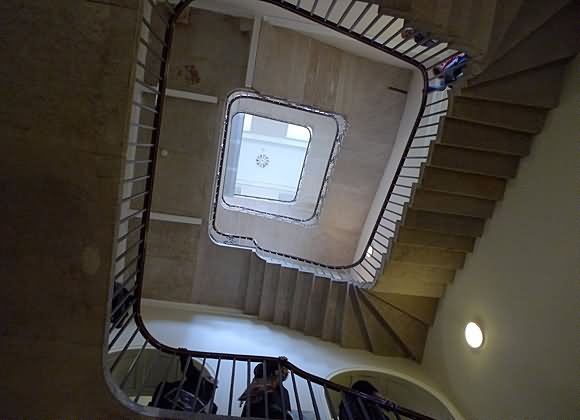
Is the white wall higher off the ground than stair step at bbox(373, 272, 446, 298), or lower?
lower

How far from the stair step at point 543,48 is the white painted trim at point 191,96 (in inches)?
129

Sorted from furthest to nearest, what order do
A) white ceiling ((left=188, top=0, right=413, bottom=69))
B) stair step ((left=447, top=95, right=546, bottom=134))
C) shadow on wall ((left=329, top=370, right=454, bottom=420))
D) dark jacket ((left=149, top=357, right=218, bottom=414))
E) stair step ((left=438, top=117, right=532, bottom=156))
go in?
1. shadow on wall ((left=329, top=370, right=454, bottom=420))
2. white ceiling ((left=188, top=0, right=413, bottom=69))
3. stair step ((left=438, top=117, right=532, bottom=156))
4. stair step ((left=447, top=95, right=546, bottom=134))
5. dark jacket ((left=149, top=357, right=218, bottom=414))

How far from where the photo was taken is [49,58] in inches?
64.4

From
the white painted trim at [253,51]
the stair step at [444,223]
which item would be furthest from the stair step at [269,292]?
the white painted trim at [253,51]

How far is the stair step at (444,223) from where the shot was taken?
374 centimetres

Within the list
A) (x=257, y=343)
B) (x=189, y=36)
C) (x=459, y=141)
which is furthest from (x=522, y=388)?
(x=189, y=36)

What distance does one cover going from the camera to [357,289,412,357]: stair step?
4840 mm

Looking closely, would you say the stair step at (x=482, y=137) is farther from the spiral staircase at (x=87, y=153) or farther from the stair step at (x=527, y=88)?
the stair step at (x=527, y=88)

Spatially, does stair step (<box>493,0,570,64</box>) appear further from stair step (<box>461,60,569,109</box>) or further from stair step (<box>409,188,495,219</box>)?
stair step (<box>409,188,495,219</box>)

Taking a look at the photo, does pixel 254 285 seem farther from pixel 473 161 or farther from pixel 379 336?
pixel 473 161

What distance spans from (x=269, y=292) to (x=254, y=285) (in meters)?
0.25

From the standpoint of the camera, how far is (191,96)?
185 inches

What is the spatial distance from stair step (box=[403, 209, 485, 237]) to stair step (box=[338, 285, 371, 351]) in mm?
1540

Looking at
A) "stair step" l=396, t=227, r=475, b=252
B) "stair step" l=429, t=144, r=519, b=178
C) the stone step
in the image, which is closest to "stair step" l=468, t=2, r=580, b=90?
"stair step" l=429, t=144, r=519, b=178
